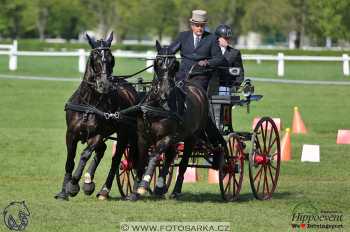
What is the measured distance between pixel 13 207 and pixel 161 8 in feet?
267

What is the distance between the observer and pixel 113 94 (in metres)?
12.8

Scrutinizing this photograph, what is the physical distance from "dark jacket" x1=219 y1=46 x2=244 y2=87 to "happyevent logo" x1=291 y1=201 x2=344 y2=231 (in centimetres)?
234

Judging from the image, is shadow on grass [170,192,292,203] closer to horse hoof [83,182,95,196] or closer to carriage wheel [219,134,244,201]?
carriage wheel [219,134,244,201]

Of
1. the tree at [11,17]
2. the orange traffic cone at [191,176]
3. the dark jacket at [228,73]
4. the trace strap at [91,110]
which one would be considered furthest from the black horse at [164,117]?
the tree at [11,17]

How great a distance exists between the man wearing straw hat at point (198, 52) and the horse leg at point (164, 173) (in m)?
1.18

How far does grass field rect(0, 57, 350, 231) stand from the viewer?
11203 millimetres

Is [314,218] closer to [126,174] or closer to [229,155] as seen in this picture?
[229,155]

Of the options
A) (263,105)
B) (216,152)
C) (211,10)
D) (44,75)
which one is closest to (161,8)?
(211,10)

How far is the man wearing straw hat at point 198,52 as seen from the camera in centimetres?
1364

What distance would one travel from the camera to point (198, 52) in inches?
540

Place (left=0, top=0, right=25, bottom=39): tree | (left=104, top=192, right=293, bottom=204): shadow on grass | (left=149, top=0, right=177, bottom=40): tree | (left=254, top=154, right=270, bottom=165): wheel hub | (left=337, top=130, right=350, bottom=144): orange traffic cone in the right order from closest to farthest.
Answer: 1. (left=104, top=192, right=293, bottom=204): shadow on grass
2. (left=254, top=154, right=270, bottom=165): wheel hub
3. (left=337, top=130, right=350, bottom=144): orange traffic cone
4. (left=149, top=0, right=177, bottom=40): tree
5. (left=0, top=0, right=25, bottom=39): tree

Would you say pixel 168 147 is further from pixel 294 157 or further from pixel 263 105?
pixel 263 105

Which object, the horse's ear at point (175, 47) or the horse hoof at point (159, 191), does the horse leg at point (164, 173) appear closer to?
the horse hoof at point (159, 191)

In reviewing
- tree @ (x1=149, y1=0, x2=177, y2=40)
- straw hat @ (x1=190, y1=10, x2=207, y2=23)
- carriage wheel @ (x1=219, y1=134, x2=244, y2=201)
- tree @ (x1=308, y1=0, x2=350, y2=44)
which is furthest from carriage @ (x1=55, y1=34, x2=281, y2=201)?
tree @ (x1=149, y1=0, x2=177, y2=40)
